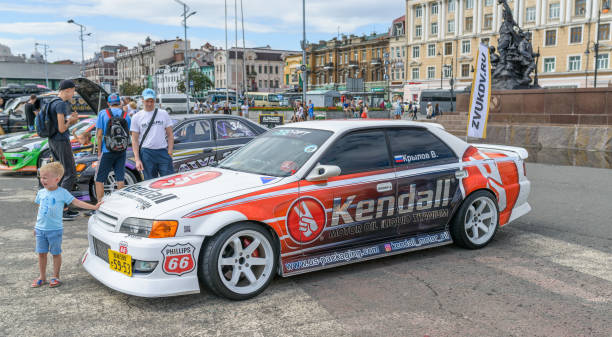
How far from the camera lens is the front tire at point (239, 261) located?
3.89m

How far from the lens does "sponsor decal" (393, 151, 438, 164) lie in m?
5.00

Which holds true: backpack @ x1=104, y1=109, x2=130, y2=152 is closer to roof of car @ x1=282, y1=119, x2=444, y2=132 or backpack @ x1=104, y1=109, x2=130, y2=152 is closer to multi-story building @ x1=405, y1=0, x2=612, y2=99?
roof of car @ x1=282, y1=119, x2=444, y2=132

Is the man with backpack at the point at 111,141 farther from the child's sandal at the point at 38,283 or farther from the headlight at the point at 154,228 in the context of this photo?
the headlight at the point at 154,228

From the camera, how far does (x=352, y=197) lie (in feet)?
15.0

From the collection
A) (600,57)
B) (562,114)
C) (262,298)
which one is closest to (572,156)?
(562,114)

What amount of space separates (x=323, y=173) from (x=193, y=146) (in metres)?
4.39

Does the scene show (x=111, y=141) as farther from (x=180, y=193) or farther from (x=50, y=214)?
(x=180, y=193)

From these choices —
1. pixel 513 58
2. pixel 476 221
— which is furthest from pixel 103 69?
pixel 476 221

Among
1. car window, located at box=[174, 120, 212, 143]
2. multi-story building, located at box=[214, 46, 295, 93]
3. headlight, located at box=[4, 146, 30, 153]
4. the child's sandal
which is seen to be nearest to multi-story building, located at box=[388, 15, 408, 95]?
multi-story building, located at box=[214, 46, 295, 93]

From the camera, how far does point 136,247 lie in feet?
12.3

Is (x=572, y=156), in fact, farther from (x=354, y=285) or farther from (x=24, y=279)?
(x=24, y=279)

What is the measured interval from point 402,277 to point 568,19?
2648 inches

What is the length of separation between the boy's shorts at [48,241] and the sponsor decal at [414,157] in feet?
10.5

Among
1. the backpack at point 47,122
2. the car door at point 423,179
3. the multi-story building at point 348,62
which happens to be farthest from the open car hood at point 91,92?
the multi-story building at point 348,62
